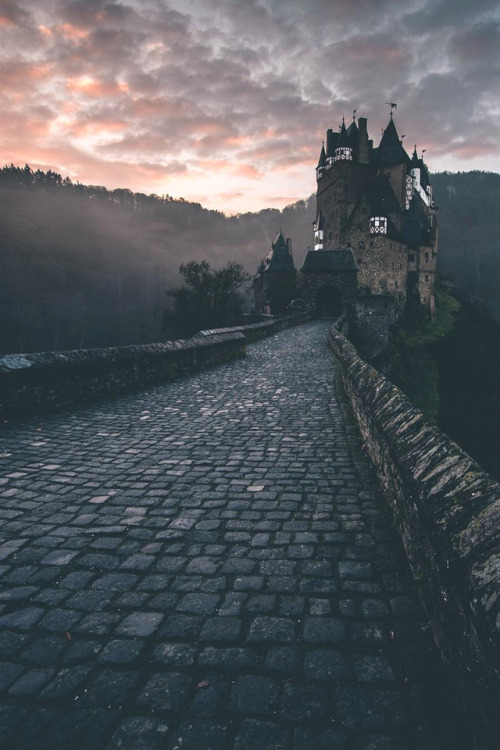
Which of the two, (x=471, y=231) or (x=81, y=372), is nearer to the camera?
(x=81, y=372)

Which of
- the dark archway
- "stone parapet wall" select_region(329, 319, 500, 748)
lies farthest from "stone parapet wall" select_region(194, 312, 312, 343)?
"stone parapet wall" select_region(329, 319, 500, 748)

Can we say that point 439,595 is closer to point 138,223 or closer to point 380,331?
point 380,331

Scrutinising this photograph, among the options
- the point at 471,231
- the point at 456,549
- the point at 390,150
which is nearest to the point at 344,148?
the point at 390,150

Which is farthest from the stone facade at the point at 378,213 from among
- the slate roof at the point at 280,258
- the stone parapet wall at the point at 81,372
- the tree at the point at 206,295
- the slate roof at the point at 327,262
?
the stone parapet wall at the point at 81,372

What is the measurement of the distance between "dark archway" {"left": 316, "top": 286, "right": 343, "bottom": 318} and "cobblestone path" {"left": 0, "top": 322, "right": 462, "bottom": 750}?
111ft

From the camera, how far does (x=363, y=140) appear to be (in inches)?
2093

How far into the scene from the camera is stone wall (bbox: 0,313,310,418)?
6.51 m

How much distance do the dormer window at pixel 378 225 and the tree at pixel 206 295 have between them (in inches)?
644

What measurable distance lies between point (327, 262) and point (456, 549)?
1469 inches

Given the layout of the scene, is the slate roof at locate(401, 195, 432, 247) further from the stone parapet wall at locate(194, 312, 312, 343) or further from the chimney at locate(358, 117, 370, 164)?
the stone parapet wall at locate(194, 312, 312, 343)

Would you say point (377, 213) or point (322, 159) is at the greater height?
point (322, 159)

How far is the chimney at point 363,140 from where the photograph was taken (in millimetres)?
52500

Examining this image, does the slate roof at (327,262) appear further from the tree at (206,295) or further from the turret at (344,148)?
the turret at (344,148)

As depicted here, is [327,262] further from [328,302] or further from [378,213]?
[378,213]
